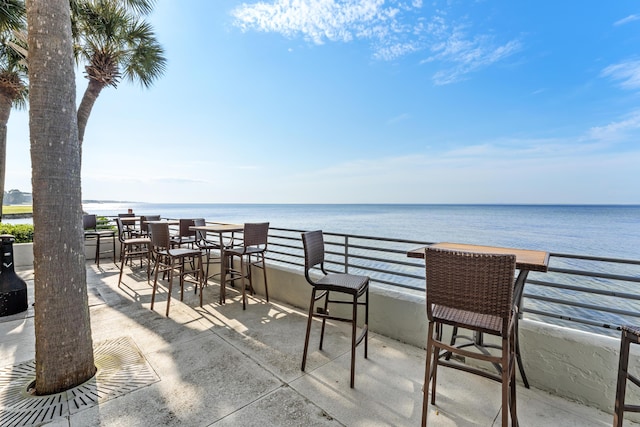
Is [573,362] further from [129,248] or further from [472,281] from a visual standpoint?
[129,248]

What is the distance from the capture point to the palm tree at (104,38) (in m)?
5.52

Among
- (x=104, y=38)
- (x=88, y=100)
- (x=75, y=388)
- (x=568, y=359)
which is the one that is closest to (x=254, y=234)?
(x=75, y=388)

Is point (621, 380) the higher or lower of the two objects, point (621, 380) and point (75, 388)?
the higher

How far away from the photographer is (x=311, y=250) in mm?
2148

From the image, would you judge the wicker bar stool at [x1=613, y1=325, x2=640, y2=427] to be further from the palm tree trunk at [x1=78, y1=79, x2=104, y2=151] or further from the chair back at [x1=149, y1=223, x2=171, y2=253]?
the palm tree trunk at [x1=78, y1=79, x2=104, y2=151]

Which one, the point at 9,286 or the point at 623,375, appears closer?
the point at 623,375

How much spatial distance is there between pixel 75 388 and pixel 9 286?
91.4 inches

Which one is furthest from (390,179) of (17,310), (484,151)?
(17,310)

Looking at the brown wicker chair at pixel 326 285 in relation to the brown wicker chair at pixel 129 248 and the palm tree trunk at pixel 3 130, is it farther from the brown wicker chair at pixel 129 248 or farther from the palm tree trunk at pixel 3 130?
the palm tree trunk at pixel 3 130

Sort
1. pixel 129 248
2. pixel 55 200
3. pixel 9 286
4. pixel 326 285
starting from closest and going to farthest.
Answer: pixel 55 200, pixel 326 285, pixel 9 286, pixel 129 248

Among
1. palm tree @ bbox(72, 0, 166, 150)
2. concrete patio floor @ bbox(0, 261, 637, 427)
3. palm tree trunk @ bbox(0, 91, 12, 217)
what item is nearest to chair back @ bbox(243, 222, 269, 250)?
concrete patio floor @ bbox(0, 261, 637, 427)

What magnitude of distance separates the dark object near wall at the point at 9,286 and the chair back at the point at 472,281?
4.38 m

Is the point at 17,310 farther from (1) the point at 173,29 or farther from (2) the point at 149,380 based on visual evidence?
(1) the point at 173,29

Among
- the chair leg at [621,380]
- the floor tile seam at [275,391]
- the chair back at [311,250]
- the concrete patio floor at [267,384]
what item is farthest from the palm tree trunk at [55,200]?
the chair leg at [621,380]
